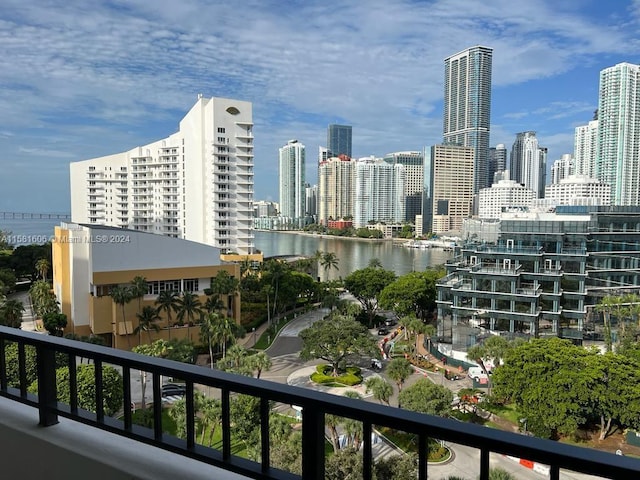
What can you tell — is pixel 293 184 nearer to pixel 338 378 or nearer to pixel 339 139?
pixel 339 139

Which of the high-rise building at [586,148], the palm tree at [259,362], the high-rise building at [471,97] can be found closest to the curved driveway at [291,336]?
the palm tree at [259,362]

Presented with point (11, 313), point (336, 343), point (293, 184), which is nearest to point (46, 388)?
point (336, 343)

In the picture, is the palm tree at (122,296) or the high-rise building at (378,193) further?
the high-rise building at (378,193)

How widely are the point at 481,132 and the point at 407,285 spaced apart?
84.5m

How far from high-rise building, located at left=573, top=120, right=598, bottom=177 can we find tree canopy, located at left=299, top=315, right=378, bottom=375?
1843 inches

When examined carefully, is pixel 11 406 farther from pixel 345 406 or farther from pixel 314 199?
pixel 314 199

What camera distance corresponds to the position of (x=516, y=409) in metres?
10.7

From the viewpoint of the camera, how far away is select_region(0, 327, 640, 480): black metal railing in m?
0.76

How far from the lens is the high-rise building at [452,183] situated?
222 feet

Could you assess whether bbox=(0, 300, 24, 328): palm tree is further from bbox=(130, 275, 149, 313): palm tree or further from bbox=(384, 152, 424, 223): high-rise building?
bbox=(384, 152, 424, 223): high-rise building

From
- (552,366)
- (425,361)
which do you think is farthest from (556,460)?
(425,361)

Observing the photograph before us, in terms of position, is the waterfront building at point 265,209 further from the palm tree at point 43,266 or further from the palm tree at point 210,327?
the palm tree at point 210,327

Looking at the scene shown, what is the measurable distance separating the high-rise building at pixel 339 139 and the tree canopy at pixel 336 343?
138750 mm

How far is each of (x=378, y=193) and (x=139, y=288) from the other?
6051cm
